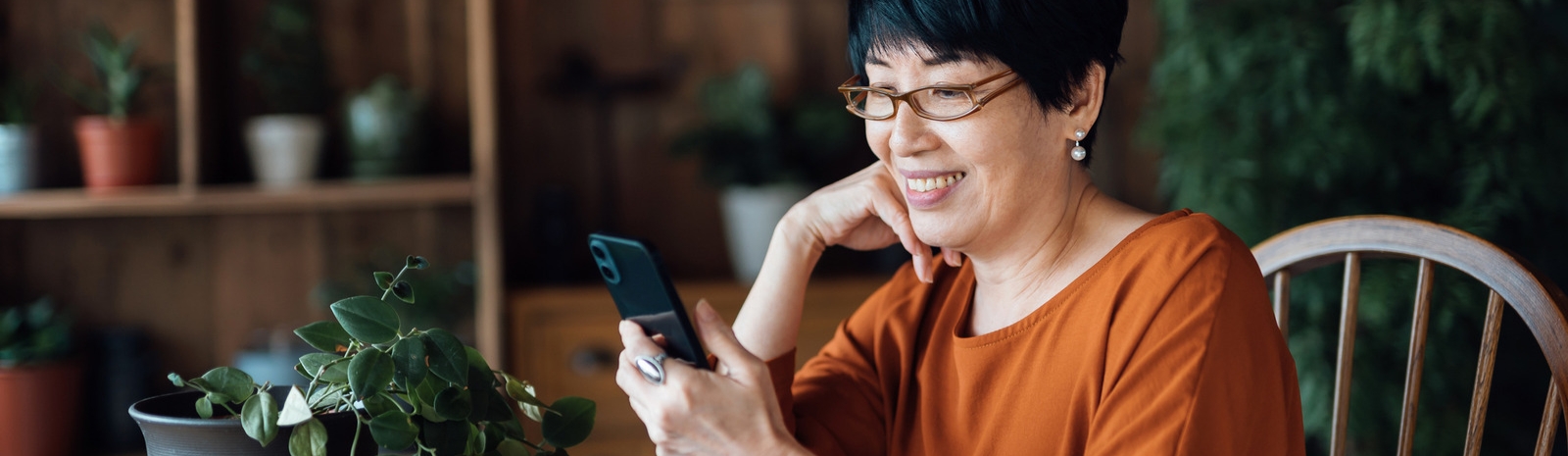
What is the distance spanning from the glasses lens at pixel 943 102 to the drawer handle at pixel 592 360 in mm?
1544

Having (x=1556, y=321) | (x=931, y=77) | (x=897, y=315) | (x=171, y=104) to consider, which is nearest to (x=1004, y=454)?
(x=897, y=315)

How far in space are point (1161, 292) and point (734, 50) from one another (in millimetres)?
1892

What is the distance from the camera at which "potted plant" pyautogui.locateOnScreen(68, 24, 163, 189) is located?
234cm

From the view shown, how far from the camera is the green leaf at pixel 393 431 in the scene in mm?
756

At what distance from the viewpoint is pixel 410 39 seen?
2.62 metres

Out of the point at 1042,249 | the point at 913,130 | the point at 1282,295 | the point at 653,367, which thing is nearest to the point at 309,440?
the point at 653,367

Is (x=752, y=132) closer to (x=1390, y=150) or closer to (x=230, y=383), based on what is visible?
(x=1390, y=150)

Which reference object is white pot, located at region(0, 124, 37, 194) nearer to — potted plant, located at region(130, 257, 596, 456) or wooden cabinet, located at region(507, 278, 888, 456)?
wooden cabinet, located at region(507, 278, 888, 456)

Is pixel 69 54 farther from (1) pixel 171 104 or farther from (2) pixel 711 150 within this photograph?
(2) pixel 711 150

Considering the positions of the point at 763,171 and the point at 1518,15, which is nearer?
the point at 1518,15

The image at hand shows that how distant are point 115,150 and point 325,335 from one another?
6.16 ft

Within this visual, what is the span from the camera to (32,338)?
2.28 meters

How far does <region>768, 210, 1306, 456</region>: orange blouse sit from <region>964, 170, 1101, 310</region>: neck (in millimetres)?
57

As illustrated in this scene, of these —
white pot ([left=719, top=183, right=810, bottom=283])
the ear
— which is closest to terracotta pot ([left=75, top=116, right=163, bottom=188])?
white pot ([left=719, top=183, right=810, bottom=283])
